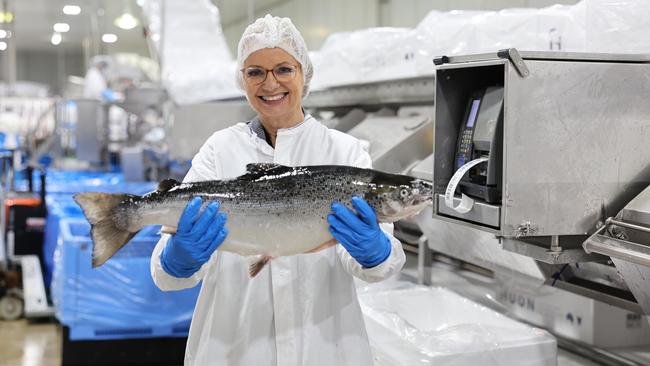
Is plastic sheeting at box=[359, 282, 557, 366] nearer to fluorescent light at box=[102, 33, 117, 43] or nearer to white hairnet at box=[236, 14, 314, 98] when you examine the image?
white hairnet at box=[236, 14, 314, 98]

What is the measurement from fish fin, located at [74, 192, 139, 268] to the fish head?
1.62 feet

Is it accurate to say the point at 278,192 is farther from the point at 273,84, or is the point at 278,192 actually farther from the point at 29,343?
the point at 29,343

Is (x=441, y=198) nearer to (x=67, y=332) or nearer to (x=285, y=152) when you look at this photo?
(x=285, y=152)

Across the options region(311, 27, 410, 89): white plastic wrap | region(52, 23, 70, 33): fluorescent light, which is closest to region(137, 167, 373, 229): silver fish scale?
region(311, 27, 410, 89): white plastic wrap

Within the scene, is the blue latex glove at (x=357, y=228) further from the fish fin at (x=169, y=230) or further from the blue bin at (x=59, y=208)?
the blue bin at (x=59, y=208)

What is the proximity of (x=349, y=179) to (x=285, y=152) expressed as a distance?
234 millimetres

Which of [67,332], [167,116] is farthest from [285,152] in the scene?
[167,116]

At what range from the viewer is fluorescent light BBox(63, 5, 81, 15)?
13803mm

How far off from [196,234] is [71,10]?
13.8 m

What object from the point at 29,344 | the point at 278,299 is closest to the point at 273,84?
the point at 278,299

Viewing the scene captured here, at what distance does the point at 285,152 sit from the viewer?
173 cm

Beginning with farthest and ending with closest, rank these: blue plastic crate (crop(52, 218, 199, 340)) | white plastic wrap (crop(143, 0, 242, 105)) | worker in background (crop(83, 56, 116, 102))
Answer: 1. worker in background (crop(83, 56, 116, 102))
2. white plastic wrap (crop(143, 0, 242, 105))
3. blue plastic crate (crop(52, 218, 199, 340))

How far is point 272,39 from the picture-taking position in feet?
5.55

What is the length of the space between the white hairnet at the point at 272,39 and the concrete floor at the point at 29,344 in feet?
12.0
